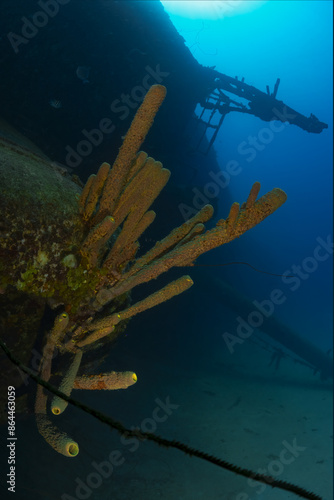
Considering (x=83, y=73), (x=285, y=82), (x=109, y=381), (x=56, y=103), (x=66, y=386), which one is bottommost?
(x=66, y=386)

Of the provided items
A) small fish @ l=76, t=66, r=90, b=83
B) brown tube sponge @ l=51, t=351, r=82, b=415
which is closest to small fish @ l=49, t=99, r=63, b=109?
small fish @ l=76, t=66, r=90, b=83

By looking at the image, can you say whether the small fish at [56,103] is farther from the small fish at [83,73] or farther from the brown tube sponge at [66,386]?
the brown tube sponge at [66,386]

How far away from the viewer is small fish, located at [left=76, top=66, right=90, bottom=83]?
6113mm

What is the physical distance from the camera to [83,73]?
6168mm

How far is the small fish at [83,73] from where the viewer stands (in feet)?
20.1

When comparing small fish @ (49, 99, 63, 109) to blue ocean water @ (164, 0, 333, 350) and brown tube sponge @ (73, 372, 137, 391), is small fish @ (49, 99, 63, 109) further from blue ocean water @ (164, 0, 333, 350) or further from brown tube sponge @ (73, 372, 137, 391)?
blue ocean water @ (164, 0, 333, 350)

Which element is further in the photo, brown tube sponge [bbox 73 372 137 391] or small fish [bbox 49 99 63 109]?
small fish [bbox 49 99 63 109]

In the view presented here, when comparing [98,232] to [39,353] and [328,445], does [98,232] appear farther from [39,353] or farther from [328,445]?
[328,445]

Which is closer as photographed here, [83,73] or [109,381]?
[109,381]

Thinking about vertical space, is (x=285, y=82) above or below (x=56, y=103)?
above

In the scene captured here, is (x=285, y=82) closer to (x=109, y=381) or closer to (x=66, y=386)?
(x=109, y=381)

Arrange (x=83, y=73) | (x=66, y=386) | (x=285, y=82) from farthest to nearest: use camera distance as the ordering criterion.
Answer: (x=285, y=82) < (x=83, y=73) < (x=66, y=386)

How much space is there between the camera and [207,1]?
87938 millimetres

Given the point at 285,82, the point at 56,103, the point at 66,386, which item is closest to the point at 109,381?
the point at 66,386
